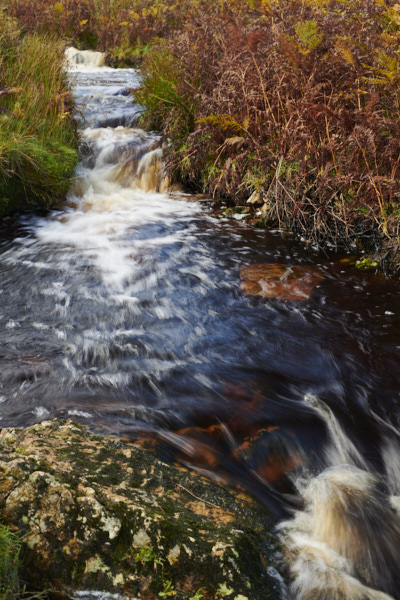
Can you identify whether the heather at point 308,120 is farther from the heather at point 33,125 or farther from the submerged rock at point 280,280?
the heather at point 33,125

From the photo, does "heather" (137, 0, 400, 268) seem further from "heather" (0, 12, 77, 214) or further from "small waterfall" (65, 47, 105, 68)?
"small waterfall" (65, 47, 105, 68)

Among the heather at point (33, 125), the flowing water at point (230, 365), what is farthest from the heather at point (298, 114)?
the heather at point (33, 125)

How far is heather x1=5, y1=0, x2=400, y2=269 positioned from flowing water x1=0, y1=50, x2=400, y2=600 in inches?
21.2

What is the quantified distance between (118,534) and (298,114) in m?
5.01

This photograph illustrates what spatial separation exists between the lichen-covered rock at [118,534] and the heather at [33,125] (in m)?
4.62

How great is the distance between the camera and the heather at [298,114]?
15.9 ft

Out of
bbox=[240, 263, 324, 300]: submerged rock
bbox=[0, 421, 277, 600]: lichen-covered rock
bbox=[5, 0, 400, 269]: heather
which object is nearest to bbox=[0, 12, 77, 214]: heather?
bbox=[5, 0, 400, 269]: heather

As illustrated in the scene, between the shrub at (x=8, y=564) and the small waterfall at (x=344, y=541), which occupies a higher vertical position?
the shrub at (x=8, y=564)

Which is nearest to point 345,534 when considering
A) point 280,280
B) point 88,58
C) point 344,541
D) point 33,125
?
point 344,541

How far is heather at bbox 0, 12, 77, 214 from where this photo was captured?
590 centimetres

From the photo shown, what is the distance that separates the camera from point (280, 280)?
4930 millimetres

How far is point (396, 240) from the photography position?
4.79 m

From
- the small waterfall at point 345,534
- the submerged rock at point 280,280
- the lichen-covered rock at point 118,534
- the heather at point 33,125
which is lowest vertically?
the small waterfall at point 345,534

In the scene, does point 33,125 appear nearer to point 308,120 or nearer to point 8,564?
point 308,120
